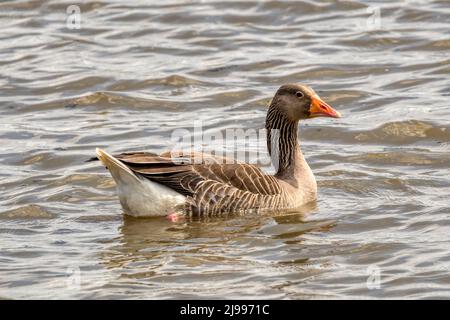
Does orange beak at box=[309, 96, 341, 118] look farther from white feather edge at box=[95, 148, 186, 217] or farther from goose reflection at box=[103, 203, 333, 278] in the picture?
white feather edge at box=[95, 148, 186, 217]

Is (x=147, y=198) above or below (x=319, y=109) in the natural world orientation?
below

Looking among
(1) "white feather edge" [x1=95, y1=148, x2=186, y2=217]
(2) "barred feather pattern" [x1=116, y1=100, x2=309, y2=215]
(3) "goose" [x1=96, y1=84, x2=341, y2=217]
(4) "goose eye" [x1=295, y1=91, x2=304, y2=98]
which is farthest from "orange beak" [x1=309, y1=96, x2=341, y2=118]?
(1) "white feather edge" [x1=95, y1=148, x2=186, y2=217]

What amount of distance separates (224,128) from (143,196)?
11.6 feet

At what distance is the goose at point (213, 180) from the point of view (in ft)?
37.9

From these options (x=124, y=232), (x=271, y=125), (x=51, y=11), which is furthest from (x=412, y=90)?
(x=51, y=11)

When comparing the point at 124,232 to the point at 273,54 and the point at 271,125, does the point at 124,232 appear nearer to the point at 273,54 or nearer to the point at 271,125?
the point at 271,125

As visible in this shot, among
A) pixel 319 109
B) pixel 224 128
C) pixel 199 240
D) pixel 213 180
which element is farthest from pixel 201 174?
pixel 224 128

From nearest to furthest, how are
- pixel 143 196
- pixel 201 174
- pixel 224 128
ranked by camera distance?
1. pixel 143 196
2. pixel 201 174
3. pixel 224 128

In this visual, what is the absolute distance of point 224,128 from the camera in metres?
14.9

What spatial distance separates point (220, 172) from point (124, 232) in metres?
1.36

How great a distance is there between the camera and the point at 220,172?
12.0 m

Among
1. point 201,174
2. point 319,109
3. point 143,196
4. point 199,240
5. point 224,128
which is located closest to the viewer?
point 199,240

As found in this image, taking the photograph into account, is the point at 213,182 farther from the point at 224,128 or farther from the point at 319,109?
the point at 224,128

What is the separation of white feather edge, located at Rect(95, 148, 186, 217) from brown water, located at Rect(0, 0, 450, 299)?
0.18 meters
